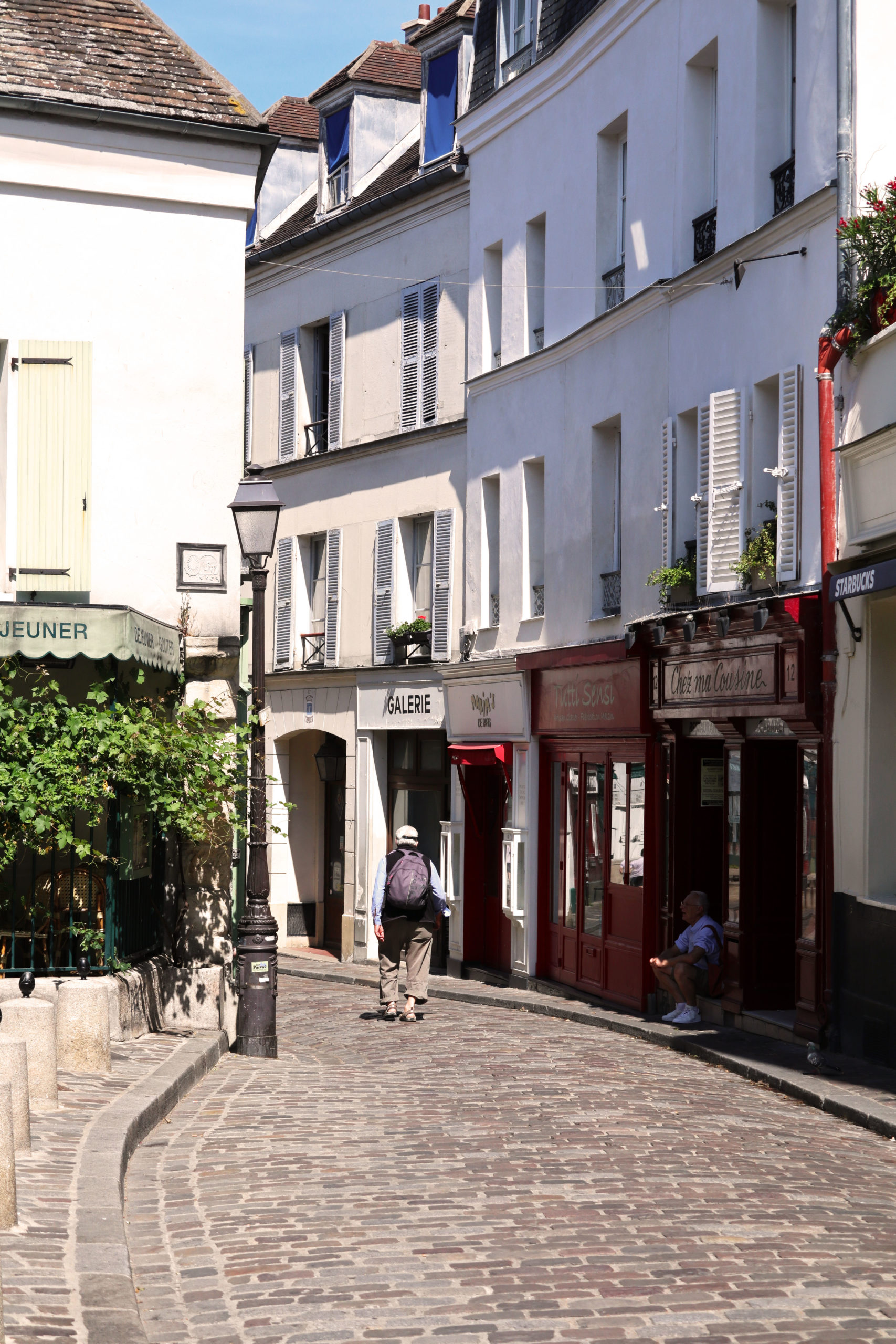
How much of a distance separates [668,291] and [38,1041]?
33.1 feet

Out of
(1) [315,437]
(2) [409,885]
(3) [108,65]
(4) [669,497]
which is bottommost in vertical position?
(2) [409,885]

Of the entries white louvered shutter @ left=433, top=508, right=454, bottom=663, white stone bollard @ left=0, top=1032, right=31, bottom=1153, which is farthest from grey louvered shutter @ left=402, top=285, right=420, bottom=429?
white stone bollard @ left=0, top=1032, right=31, bottom=1153

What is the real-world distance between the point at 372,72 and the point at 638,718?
1366 cm

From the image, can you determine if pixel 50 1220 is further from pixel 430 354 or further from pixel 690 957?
pixel 430 354

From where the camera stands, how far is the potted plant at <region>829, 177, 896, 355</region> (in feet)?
39.9

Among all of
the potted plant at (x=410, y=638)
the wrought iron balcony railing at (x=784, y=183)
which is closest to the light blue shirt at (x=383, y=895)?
the wrought iron balcony railing at (x=784, y=183)

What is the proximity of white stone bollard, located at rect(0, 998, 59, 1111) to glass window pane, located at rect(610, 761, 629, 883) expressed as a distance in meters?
8.80

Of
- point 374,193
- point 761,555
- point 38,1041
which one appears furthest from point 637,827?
point 374,193

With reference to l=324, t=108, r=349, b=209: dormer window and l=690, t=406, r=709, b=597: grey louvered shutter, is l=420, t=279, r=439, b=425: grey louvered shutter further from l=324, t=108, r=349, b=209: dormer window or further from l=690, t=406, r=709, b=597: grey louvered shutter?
l=690, t=406, r=709, b=597: grey louvered shutter

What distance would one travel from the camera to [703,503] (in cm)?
1518

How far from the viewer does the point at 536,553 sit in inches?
Result: 801

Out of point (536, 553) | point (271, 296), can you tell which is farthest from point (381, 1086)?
point (271, 296)

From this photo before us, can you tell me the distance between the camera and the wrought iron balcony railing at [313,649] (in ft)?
84.5

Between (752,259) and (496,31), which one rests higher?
(496,31)
